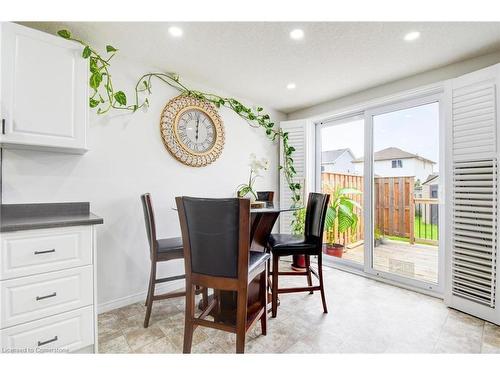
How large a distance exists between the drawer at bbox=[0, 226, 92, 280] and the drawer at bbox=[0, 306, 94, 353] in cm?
29

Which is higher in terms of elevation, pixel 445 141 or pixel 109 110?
pixel 109 110

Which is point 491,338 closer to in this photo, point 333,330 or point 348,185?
point 333,330

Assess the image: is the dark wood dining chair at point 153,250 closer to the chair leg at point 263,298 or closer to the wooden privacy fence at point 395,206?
the chair leg at point 263,298

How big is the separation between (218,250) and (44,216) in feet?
4.50

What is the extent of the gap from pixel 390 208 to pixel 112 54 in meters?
3.42

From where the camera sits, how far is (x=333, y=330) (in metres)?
1.88

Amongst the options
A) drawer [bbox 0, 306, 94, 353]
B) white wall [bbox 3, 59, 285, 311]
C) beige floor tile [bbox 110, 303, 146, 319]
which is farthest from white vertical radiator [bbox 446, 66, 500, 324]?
drawer [bbox 0, 306, 94, 353]

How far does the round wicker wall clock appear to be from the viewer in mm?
2562

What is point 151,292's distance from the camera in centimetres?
195

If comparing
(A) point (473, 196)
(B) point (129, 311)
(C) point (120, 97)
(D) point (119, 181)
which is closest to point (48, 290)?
(B) point (129, 311)

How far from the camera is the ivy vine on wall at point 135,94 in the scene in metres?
2.00
